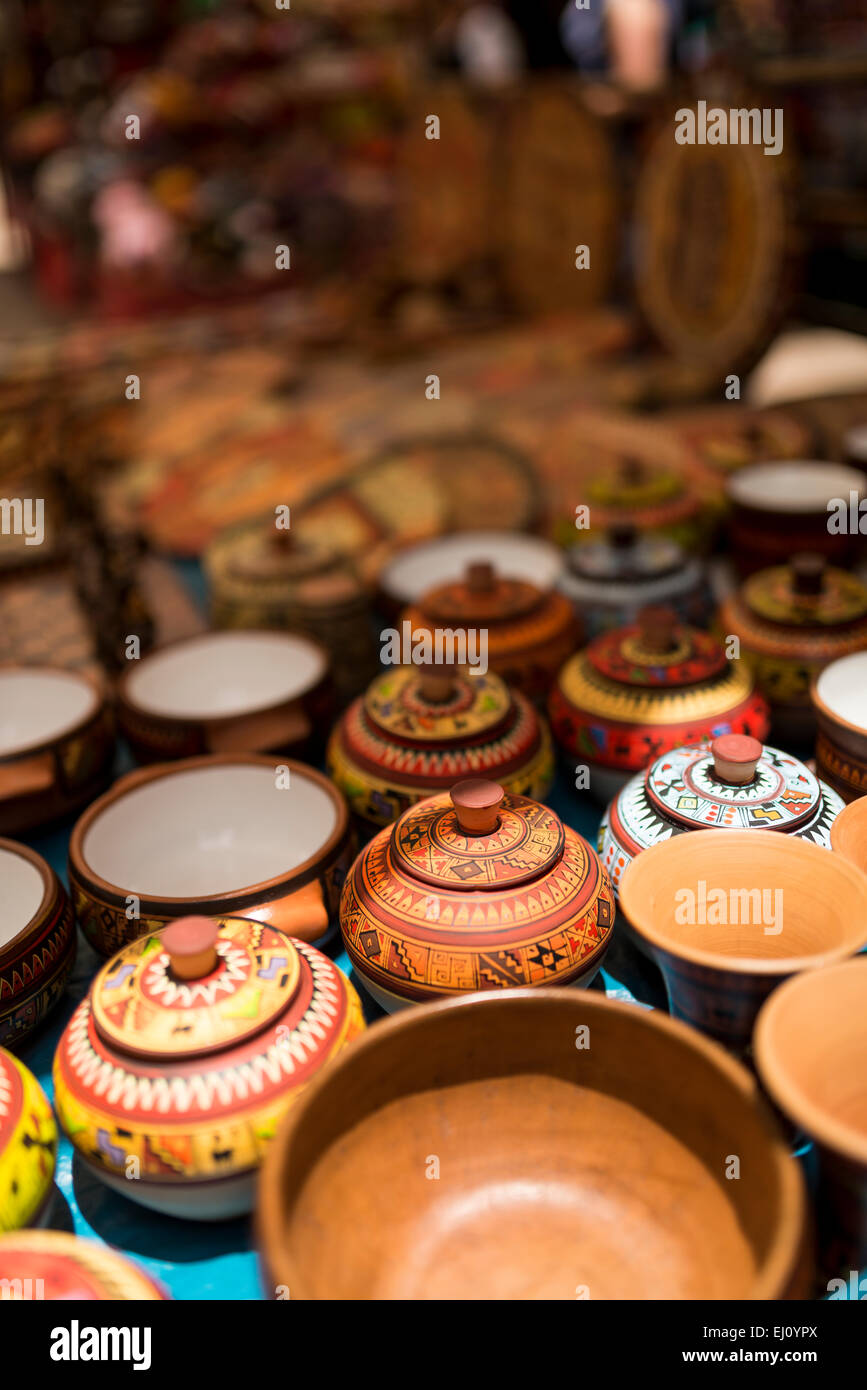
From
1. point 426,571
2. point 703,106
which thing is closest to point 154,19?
point 703,106

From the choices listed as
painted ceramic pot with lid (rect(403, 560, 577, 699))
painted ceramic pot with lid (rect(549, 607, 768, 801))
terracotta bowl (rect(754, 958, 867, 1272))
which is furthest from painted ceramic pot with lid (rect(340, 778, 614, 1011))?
painted ceramic pot with lid (rect(403, 560, 577, 699))

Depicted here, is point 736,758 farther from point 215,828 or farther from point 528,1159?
point 215,828

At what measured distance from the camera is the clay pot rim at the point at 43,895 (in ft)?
5.20

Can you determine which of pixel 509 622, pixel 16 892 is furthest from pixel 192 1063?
pixel 509 622

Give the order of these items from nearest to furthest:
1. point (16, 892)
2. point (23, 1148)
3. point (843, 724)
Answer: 1. point (23, 1148)
2. point (843, 724)
3. point (16, 892)

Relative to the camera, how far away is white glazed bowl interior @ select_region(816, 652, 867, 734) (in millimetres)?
1899

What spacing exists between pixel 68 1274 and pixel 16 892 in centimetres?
88

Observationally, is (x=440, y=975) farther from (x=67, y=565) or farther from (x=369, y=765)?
(x=67, y=565)

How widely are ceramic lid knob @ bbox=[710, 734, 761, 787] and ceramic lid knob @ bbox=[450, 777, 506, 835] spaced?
36 cm

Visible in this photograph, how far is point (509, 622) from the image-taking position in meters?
2.31

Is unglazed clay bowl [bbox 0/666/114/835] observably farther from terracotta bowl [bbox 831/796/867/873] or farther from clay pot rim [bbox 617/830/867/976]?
terracotta bowl [bbox 831/796/867/873]

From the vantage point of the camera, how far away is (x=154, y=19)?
905 cm
